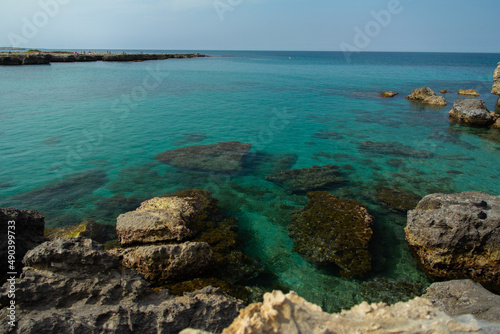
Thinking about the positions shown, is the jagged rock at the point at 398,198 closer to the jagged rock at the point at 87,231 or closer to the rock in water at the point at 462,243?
the rock in water at the point at 462,243

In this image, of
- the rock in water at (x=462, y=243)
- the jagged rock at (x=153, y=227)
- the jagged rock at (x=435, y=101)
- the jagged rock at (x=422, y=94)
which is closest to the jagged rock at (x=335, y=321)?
the rock in water at (x=462, y=243)

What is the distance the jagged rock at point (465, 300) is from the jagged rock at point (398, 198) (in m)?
4.83

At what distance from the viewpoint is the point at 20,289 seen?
5.18 metres

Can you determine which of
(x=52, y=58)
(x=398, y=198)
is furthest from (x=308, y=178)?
(x=52, y=58)

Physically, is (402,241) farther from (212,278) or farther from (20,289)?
(20,289)

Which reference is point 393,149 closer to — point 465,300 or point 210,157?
point 210,157

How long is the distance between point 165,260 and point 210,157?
9.74 m

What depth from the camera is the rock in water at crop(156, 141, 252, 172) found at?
1556cm

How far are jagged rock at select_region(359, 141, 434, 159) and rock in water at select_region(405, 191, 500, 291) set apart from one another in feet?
31.4

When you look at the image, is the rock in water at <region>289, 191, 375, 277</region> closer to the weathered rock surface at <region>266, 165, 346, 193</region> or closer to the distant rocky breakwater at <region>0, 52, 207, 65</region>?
the weathered rock surface at <region>266, 165, 346, 193</region>

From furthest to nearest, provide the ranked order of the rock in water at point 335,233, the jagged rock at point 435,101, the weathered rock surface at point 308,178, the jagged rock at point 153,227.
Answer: the jagged rock at point 435,101 → the weathered rock surface at point 308,178 → the rock in water at point 335,233 → the jagged rock at point 153,227

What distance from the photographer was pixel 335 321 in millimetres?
3564

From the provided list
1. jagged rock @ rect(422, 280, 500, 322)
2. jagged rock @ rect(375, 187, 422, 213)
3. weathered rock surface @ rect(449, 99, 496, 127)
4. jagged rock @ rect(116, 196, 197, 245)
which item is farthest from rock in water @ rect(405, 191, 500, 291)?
weathered rock surface @ rect(449, 99, 496, 127)

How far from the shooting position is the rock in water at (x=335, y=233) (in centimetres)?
877
